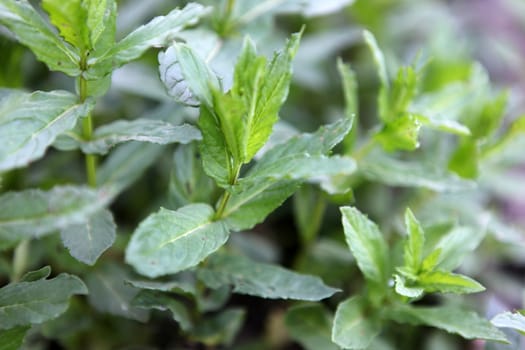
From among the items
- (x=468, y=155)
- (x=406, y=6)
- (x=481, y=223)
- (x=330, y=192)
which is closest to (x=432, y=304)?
(x=481, y=223)

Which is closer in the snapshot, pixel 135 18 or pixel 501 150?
pixel 501 150

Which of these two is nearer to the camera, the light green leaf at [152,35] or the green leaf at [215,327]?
the light green leaf at [152,35]

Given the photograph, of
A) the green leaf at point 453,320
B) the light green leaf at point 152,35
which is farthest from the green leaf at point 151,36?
the green leaf at point 453,320

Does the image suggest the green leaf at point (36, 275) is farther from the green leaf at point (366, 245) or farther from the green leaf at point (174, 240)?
the green leaf at point (366, 245)

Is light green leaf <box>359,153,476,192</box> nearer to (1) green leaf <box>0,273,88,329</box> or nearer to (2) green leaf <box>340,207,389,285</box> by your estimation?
(2) green leaf <box>340,207,389,285</box>

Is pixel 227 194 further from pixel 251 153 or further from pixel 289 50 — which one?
pixel 289 50

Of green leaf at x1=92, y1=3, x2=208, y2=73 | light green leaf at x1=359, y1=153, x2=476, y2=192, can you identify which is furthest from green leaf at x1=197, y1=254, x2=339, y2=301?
green leaf at x1=92, y1=3, x2=208, y2=73

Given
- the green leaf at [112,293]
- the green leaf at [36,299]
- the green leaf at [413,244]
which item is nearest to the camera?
the green leaf at [36,299]

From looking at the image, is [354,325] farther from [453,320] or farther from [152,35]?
[152,35]
